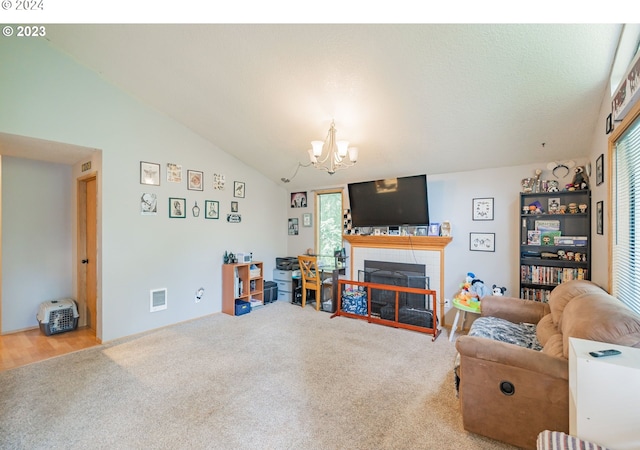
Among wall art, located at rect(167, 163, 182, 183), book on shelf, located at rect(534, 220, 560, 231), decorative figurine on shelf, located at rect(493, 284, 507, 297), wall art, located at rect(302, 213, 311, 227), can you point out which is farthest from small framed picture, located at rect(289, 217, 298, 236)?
book on shelf, located at rect(534, 220, 560, 231)

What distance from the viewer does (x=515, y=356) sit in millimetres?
1727

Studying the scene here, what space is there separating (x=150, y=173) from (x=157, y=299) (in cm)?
170

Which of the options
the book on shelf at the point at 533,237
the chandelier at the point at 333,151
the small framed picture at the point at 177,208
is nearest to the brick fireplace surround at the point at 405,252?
the book on shelf at the point at 533,237

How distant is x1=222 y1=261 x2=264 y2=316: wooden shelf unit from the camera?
4457mm

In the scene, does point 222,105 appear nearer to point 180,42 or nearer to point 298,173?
point 180,42

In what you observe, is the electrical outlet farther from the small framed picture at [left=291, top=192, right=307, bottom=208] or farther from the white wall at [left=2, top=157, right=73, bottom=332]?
the small framed picture at [left=291, top=192, right=307, bottom=208]

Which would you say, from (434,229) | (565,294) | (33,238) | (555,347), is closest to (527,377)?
(555,347)

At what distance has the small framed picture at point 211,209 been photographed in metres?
4.40

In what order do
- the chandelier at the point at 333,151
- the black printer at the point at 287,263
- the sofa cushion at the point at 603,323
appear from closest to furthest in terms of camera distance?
the sofa cushion at the point at 603,323, the chandelier at the point at 333,151, the black printer at the point at 287,263

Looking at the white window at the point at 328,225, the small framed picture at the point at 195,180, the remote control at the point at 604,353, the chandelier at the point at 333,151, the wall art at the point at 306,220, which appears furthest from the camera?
the wall art at the point at 306,220

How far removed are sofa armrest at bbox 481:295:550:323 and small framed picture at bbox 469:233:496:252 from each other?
932mm

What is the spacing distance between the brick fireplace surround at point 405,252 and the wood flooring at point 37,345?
3770mm

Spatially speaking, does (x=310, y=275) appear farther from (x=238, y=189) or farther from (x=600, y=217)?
(x=600, y=217)

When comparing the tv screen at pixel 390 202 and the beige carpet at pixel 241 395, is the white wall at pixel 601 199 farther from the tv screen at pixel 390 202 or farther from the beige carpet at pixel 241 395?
the tv screen at pixel 390 202
